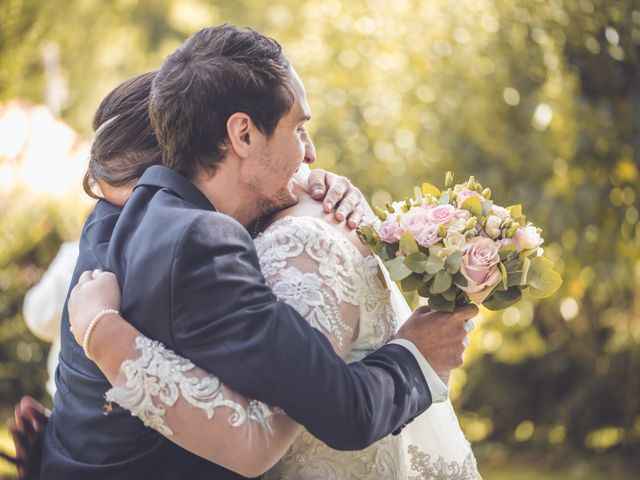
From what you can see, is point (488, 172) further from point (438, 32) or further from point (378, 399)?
point (378, 399)

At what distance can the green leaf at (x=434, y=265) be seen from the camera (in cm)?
258

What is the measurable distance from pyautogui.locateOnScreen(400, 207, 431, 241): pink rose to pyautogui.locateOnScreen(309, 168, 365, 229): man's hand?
0.59 ft

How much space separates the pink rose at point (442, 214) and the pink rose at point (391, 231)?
0.31ft

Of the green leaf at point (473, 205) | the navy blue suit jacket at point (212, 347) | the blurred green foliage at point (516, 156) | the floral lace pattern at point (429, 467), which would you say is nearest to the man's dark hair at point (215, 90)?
the navy blue suit jacket at point (212, 347)

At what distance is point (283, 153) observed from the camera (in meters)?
2.60

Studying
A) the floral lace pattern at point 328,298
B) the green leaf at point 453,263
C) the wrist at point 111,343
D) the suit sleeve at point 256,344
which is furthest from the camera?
the green leaf at point 453,263

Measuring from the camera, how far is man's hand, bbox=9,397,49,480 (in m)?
2.83

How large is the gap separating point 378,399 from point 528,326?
6412 mm

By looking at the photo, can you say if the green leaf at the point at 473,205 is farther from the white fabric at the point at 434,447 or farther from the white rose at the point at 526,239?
the white fabric at the point at 434,447

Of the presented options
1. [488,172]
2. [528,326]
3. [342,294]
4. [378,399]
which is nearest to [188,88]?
[342,294]

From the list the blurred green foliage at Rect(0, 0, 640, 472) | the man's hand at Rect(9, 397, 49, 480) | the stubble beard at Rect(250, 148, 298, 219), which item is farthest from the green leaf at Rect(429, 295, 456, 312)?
the blurred green foliage at Rect(0, 0, 640, 472)

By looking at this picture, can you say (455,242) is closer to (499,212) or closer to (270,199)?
(499,212)

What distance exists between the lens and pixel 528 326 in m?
8.50

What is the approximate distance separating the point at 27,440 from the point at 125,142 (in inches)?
38.1
